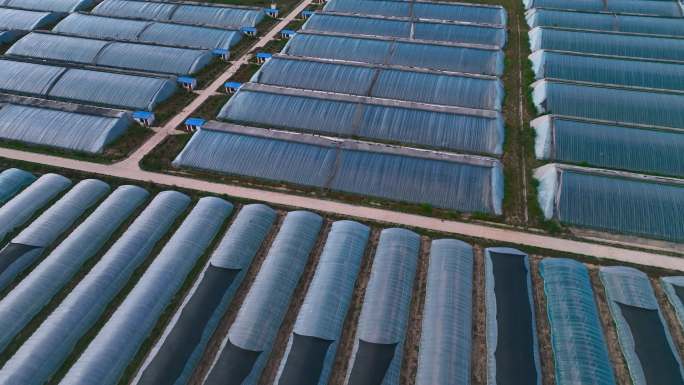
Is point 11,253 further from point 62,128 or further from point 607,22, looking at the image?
point 607,22

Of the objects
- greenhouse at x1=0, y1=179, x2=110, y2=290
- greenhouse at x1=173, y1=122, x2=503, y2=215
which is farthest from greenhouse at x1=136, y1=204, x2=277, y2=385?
greenhouse at x1=0, y1=179, x2=110, y2=290

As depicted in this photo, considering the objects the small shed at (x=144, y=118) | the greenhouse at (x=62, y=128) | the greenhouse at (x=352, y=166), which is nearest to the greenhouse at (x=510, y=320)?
the greenhouse at (x=352, y=166)

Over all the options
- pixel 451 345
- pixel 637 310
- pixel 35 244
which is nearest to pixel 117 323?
pixel 35 244

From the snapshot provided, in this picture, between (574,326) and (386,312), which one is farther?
(386,312)

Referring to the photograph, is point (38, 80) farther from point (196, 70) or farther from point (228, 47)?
point (228, 47)

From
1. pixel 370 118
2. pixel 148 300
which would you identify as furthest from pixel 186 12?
pixel 148 300

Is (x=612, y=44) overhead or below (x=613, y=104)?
overhead
